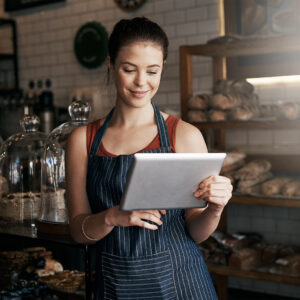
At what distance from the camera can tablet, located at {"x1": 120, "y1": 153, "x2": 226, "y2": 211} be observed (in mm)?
1245

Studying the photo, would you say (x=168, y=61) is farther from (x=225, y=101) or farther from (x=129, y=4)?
(x=225, y=101)

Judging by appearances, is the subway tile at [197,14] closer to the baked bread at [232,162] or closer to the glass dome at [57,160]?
the baked bread at [232,162]

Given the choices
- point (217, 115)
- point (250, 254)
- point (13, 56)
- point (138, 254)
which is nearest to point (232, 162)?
point (217, 115)

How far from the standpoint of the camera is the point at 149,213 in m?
1.40

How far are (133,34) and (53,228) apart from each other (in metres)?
0.83

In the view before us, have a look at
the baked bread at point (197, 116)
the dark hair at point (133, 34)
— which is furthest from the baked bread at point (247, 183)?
the dark hair at point (133, 34)

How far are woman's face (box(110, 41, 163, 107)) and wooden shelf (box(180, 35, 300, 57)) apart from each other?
6.05ft

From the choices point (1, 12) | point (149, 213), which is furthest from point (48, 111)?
point (149, 213)

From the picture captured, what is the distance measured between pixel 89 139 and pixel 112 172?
0.16 metres

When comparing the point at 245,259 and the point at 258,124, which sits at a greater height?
the point at 258,124

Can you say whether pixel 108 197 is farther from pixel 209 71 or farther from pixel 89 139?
pixel 209 71

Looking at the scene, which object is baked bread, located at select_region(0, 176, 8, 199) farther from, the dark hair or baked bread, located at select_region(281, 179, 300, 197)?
baked bread, located at select_region(281, 179, 300, 197)

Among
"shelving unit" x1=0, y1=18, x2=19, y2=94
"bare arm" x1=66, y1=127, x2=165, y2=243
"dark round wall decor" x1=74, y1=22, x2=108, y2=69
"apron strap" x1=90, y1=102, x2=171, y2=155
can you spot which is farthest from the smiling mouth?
"shelving unit" x1=0, y1=18, x2=19, y2=94

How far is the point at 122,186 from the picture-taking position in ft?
5.07
